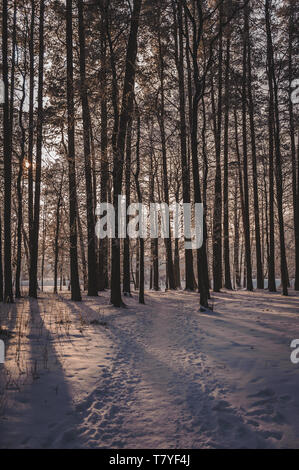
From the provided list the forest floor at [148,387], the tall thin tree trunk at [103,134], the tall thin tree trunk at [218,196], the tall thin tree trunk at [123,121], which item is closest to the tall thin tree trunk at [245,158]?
the tall thin tree trunk at [218,196]

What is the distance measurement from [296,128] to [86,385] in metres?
17.4

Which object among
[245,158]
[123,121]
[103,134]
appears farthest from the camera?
[245,158]

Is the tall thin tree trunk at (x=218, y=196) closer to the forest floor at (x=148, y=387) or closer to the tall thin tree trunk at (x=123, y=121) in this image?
the tall thin tree trunk at (x=123, y=121)

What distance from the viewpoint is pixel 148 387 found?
414 centimetres

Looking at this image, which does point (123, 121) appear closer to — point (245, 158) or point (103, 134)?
point (103, 134)

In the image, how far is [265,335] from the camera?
6.59 metres

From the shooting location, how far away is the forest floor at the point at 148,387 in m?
2.95

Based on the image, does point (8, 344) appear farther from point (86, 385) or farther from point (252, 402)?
point (252, 402)

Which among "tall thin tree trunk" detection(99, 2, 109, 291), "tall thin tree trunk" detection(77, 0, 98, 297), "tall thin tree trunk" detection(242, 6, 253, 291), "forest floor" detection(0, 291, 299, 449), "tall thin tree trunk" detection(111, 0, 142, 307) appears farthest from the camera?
"tall thin tree trunk" detection(242, 6, 253, 291)

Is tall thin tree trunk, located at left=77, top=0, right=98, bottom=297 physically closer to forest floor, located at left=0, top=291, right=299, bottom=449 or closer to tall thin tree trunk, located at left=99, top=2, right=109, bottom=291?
tall thin tree trunk, located at left=99, top=2, right=109, bottom=291

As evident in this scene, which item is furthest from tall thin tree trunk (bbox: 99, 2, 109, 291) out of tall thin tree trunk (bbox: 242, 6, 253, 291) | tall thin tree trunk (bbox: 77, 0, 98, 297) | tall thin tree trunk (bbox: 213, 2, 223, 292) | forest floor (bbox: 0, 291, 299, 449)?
tall thin tree trunk (bbox: 242, 6, 253, 291)

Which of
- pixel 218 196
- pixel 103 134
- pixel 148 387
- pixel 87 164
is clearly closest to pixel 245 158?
pixel 218 196

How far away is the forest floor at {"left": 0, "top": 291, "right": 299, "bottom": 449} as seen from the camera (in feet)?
9.68
